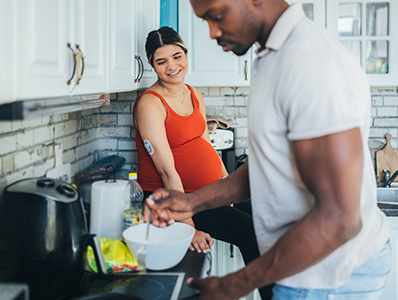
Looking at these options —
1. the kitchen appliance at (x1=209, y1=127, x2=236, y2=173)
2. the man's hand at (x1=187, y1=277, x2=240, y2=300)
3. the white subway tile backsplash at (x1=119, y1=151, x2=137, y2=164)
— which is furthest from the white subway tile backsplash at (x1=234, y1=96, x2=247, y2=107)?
the man's hand at (x1=187, y1=277, x2=240, y2=300)

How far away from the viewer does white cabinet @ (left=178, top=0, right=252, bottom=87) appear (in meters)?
2.95

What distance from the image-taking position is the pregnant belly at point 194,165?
2.47m

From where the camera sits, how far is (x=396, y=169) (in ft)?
10.6

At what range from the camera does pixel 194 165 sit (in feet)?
8.15

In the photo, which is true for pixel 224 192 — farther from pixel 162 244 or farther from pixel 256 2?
pixel 256 2

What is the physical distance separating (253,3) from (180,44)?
1344 millimetres

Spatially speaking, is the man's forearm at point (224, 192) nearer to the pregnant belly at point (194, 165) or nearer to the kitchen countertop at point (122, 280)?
the kitchen countertop at point (122, 280)

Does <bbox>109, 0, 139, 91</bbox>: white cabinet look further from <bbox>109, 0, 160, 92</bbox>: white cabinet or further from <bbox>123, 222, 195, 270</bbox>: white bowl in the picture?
<bbox>123, 222, 195, 270</bbox>: white bowl

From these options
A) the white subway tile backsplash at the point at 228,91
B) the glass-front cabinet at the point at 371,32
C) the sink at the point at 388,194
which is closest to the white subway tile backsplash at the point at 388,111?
the glass-front cabinet at the point at 371,32

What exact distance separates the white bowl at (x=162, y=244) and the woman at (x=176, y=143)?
54 centimetres

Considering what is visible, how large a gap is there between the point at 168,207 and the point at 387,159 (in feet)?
7.18

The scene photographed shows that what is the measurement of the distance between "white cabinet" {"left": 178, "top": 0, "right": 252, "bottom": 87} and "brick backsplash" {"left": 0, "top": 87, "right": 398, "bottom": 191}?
319 mm

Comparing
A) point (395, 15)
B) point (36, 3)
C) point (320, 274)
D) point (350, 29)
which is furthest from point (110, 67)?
point (395, 15)

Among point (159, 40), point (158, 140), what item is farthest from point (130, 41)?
point (158, 140)
